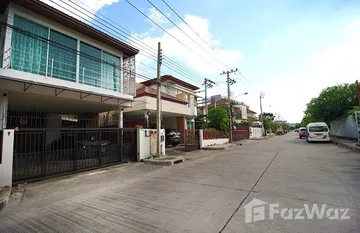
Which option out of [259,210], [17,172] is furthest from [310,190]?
[17,172]

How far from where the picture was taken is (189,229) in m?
2.99

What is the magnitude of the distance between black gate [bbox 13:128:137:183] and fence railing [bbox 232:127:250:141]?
17.4 meters

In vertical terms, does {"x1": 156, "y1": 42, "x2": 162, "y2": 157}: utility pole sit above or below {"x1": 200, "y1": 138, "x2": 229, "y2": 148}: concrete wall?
above

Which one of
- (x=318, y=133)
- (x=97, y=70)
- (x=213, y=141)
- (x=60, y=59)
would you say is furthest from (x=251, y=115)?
(x=60, y=59)

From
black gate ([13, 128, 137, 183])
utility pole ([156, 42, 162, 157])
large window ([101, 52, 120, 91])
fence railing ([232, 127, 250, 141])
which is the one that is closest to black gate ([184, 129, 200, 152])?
utility pole ([156, 42, 162, 157])

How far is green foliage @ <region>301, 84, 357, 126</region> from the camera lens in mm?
19467

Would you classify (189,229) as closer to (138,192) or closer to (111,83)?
(138,192)

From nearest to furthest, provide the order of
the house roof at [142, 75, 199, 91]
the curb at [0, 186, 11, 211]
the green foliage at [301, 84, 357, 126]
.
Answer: the curb at [0, 186, 11, 211] → the green foliage at [301, 84, 357, 126] → the house roof at [142, 75, 199, 91]

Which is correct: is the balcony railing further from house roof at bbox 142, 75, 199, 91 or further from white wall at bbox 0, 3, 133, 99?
house roof at bbox 142, 75, 199, 91

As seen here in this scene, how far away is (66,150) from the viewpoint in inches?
297

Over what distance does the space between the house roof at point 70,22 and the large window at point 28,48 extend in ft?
2.00

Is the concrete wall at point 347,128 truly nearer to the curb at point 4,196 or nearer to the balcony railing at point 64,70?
the balcony railing at point 64,70

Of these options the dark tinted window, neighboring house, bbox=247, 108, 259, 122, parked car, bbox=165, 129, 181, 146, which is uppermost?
neighboring house, bbox=247, 108, 259, 122

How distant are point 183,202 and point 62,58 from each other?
927cm
